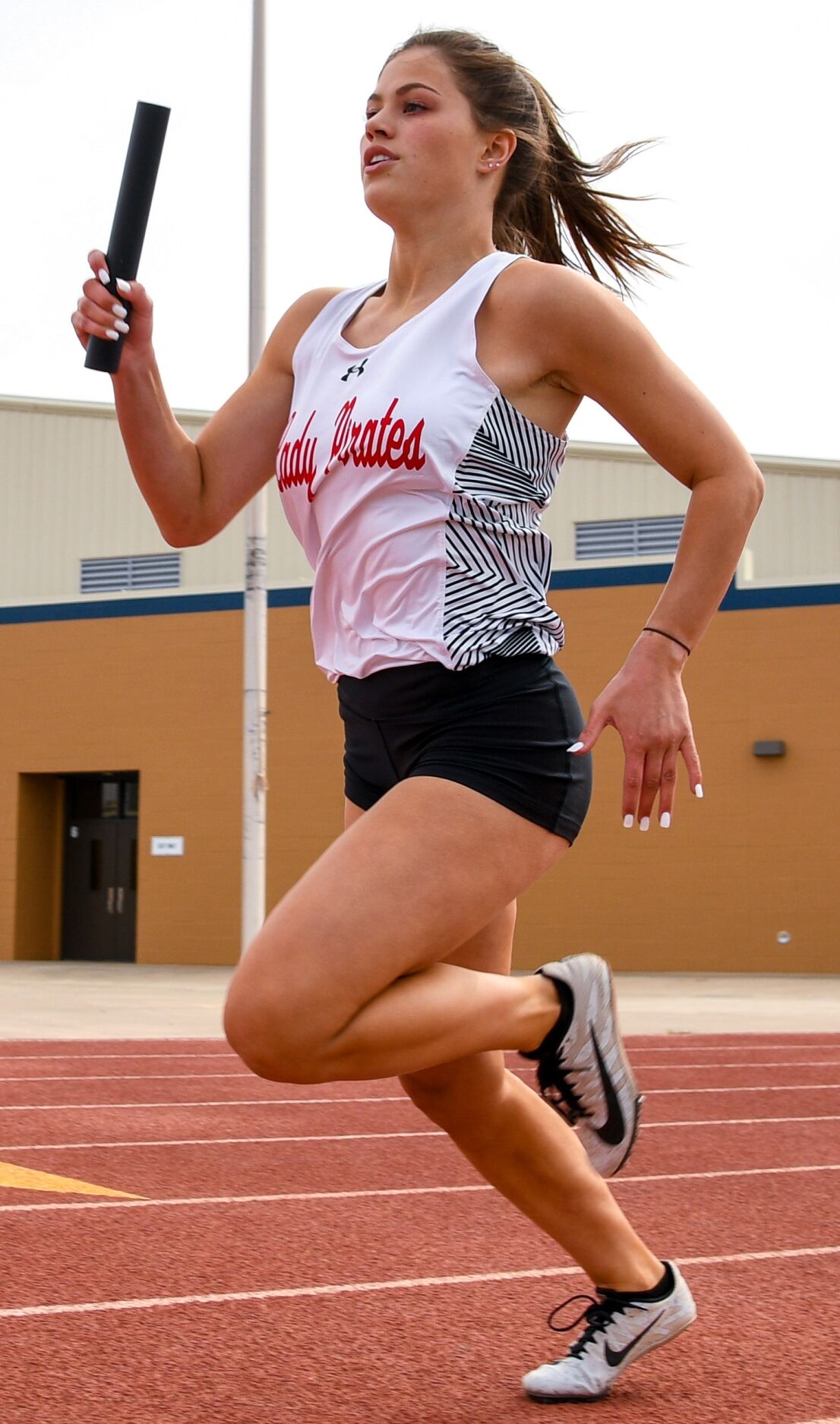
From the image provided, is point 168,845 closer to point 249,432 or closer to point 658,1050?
point 658,1050

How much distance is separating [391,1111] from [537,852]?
5.25 m

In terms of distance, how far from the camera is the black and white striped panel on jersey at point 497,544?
264cm

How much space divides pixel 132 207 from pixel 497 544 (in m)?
0.87

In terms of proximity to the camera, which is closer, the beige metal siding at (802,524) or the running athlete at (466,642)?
the running athlete at (466,642)

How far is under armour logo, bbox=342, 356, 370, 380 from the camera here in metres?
2.83

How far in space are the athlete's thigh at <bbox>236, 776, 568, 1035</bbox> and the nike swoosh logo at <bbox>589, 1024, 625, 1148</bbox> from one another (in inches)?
A: 17.0

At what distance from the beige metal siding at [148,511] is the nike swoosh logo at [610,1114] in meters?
20.5

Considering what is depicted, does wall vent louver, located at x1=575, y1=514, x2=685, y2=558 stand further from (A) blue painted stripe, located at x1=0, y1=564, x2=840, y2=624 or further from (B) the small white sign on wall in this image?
(B) the small white sign on wall

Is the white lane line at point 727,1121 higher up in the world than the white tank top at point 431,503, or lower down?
→ lower down

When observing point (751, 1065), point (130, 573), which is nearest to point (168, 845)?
point (130, 573)

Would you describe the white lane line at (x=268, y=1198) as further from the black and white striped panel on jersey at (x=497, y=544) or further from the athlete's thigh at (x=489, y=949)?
the black and white striped panel on jersey at (x=497, y=544)

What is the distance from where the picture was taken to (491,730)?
262cm

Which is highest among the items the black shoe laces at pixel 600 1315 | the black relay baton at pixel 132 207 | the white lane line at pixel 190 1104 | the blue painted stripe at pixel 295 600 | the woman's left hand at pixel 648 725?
the blue painted stripe at pixel 295 600

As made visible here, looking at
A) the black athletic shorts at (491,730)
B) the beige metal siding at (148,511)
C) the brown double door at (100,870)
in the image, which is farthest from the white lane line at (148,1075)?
the brown double door at (100,870)
